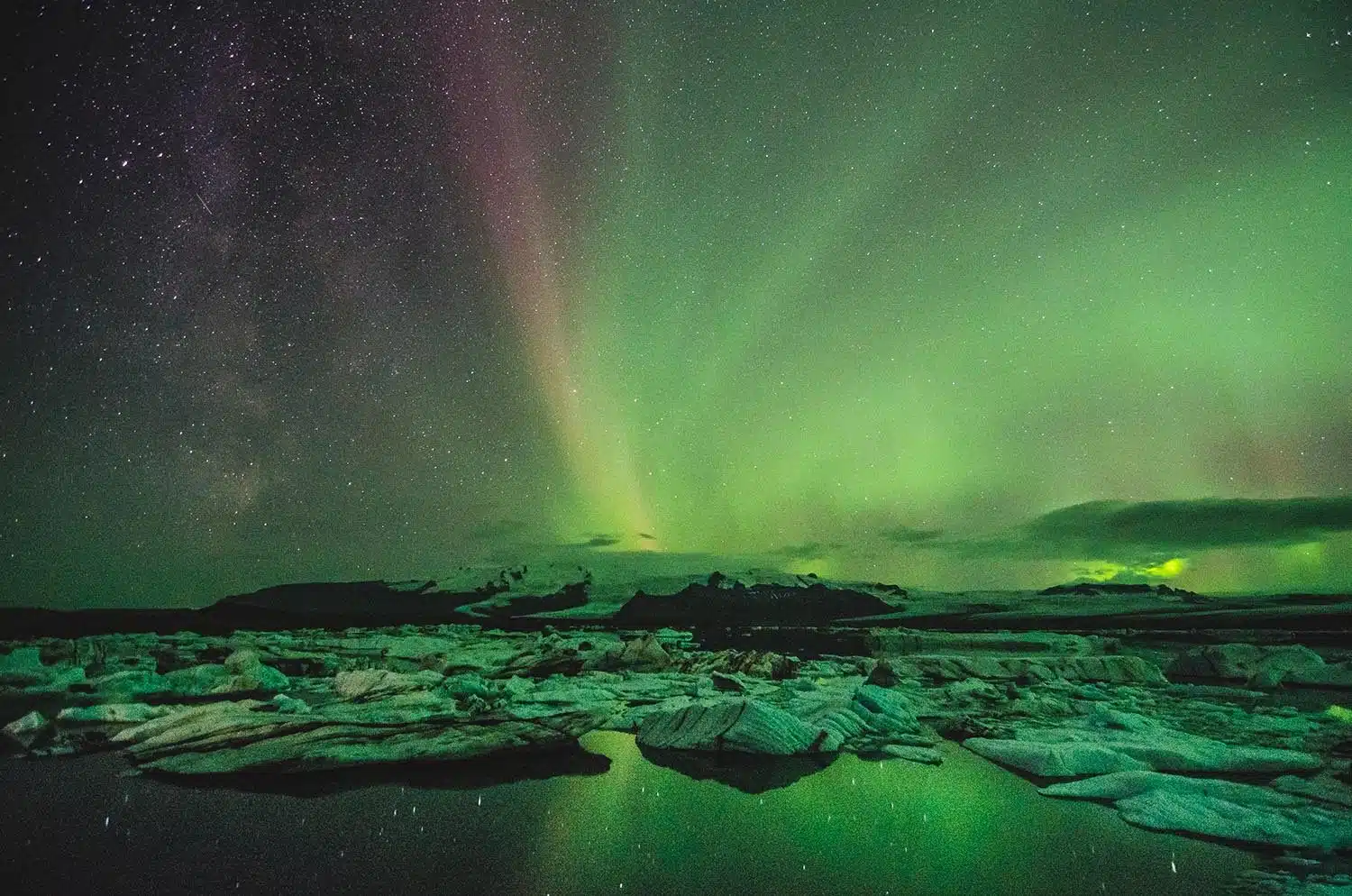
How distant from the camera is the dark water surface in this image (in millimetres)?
4418

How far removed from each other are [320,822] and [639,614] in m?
72.5

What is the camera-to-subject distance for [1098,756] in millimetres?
7055

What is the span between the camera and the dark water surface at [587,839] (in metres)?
4.42

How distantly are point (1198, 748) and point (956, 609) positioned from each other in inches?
2780

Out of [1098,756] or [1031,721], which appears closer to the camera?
[1098,756]

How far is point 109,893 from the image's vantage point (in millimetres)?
4188

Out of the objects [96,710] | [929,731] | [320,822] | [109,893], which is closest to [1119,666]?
[929,731]

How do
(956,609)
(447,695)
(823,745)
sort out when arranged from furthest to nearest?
(956,609) → (447,695) → (823,745)

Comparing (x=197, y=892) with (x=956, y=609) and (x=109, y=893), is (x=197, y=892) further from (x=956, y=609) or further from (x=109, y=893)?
(x=956, y=609)

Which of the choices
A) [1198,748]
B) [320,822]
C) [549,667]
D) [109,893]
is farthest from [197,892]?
[549,667]

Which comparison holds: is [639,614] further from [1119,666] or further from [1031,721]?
[1031,721]

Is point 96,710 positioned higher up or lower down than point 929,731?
higher up

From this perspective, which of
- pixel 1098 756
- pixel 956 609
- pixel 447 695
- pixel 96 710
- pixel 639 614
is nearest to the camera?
pixel 1098 756

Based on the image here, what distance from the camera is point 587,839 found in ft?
17.3
